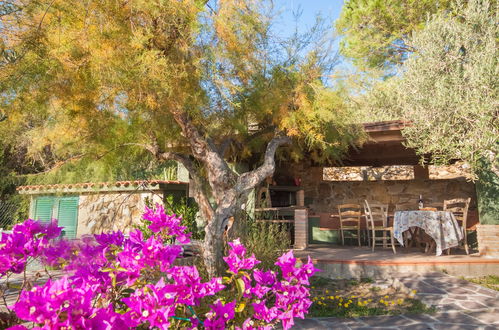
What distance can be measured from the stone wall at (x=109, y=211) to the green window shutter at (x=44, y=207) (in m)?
1.17

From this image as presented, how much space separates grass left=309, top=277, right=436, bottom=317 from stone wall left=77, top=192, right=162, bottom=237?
5407 millimetres

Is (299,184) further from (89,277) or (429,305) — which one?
(89,277)

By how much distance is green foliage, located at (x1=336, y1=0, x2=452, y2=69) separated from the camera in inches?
410

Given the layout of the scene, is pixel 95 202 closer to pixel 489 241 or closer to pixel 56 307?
pixel 489 241

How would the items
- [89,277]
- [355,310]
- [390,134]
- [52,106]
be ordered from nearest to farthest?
[89,277] → [355,310] → [52,106] → [390,134]

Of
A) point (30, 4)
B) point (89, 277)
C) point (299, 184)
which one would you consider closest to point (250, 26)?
point (30, 4)

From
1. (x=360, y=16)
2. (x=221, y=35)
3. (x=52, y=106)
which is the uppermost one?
(x=360, y=16)

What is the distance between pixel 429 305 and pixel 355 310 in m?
0.81

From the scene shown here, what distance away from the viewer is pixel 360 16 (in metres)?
11.4

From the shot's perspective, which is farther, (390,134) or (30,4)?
(390,134)

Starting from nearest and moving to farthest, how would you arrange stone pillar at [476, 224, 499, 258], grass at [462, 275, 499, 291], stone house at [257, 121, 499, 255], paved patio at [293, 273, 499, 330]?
1. paved patio at [293, 273, 499, 330]
2. grass at [462, 275, 499, 291]
3. stone pillar at [476, 224, 499, 258]
4. stone house at [257, 121, 499, 255]

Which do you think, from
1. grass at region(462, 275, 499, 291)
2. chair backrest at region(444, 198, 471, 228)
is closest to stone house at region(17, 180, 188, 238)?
chair backrest at region(444, 198, 471, 228)

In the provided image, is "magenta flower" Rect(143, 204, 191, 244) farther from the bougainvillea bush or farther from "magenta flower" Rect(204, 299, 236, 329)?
"magenta flower" Rect(204, 299, 236, 329)

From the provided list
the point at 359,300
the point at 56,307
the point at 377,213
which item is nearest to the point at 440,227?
the point at 377,213
